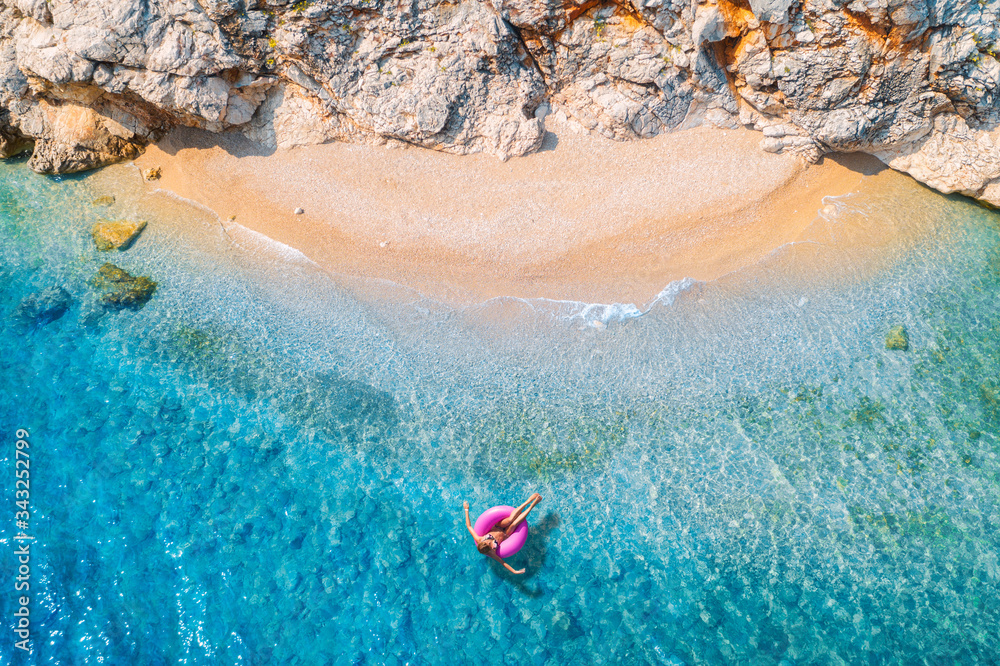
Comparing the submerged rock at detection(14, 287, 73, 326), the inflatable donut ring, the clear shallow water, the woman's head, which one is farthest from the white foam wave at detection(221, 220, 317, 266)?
the woman's head

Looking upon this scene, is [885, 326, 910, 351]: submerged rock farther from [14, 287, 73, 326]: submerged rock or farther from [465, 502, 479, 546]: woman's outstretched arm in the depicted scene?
[14, 287, 73, 326]: submerged rock

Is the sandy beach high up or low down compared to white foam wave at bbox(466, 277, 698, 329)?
up

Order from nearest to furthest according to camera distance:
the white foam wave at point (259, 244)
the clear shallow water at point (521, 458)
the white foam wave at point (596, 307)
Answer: the clear shallow water at point (521, 458)
the white foam wave at point (596, 307)
the white foam wave at point (259, 244)

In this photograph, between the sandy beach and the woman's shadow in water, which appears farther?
the sandy beach

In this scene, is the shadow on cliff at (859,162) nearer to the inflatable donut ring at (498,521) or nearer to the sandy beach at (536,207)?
the sandy beach at (536,207)

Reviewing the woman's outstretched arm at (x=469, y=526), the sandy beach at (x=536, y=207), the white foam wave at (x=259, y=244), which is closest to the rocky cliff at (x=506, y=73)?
the sandy beach at (x=536, y=207)

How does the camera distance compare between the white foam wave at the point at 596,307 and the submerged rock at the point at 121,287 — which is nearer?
the white foam wave at the point at 596,307

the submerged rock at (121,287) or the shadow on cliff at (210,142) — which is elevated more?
the shadow on cliff at (210,142)
